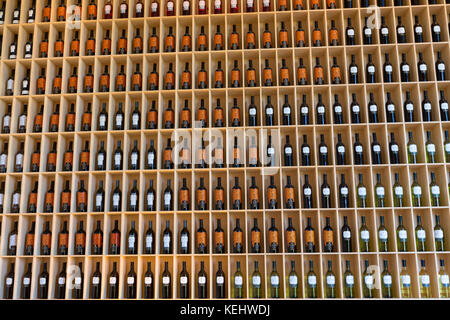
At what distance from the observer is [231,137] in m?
3.76

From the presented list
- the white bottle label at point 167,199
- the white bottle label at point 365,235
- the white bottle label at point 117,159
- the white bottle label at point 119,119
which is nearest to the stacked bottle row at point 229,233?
the white bottle label at point 365,235

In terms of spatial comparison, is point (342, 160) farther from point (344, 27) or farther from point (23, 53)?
point (23, 53)

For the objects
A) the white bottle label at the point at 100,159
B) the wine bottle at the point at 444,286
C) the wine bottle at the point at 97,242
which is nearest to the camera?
the wine bottle at the point at 444,286

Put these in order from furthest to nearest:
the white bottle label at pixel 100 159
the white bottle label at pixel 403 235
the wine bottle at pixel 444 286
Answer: the white bottle label at pixel 100 159 → the white bottle label at pixel 403 235 → the wine bottle at pixel 444 286

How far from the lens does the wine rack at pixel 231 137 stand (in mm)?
3525

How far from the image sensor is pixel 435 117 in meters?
3.65

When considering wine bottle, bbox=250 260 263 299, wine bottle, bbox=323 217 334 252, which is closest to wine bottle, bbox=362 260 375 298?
wine bottle, bbox=323 217 334 252

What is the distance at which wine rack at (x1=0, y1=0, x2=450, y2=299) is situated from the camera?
3525 millimetres

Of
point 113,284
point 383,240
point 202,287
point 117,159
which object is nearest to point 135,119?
point 117,159

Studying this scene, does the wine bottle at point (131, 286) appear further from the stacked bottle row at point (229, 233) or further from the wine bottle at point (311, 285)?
the wine bottle at point (311, 285)

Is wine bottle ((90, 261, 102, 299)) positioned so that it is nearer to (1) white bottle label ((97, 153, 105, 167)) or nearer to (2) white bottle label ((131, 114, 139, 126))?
(1) white bottle label ((97, 153, 105, 167))

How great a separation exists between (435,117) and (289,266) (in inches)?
58.2

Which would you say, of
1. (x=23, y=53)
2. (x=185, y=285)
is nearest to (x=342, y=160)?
(x=185, y=285)

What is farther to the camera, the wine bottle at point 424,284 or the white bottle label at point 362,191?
the white bottle label at point 362,191
